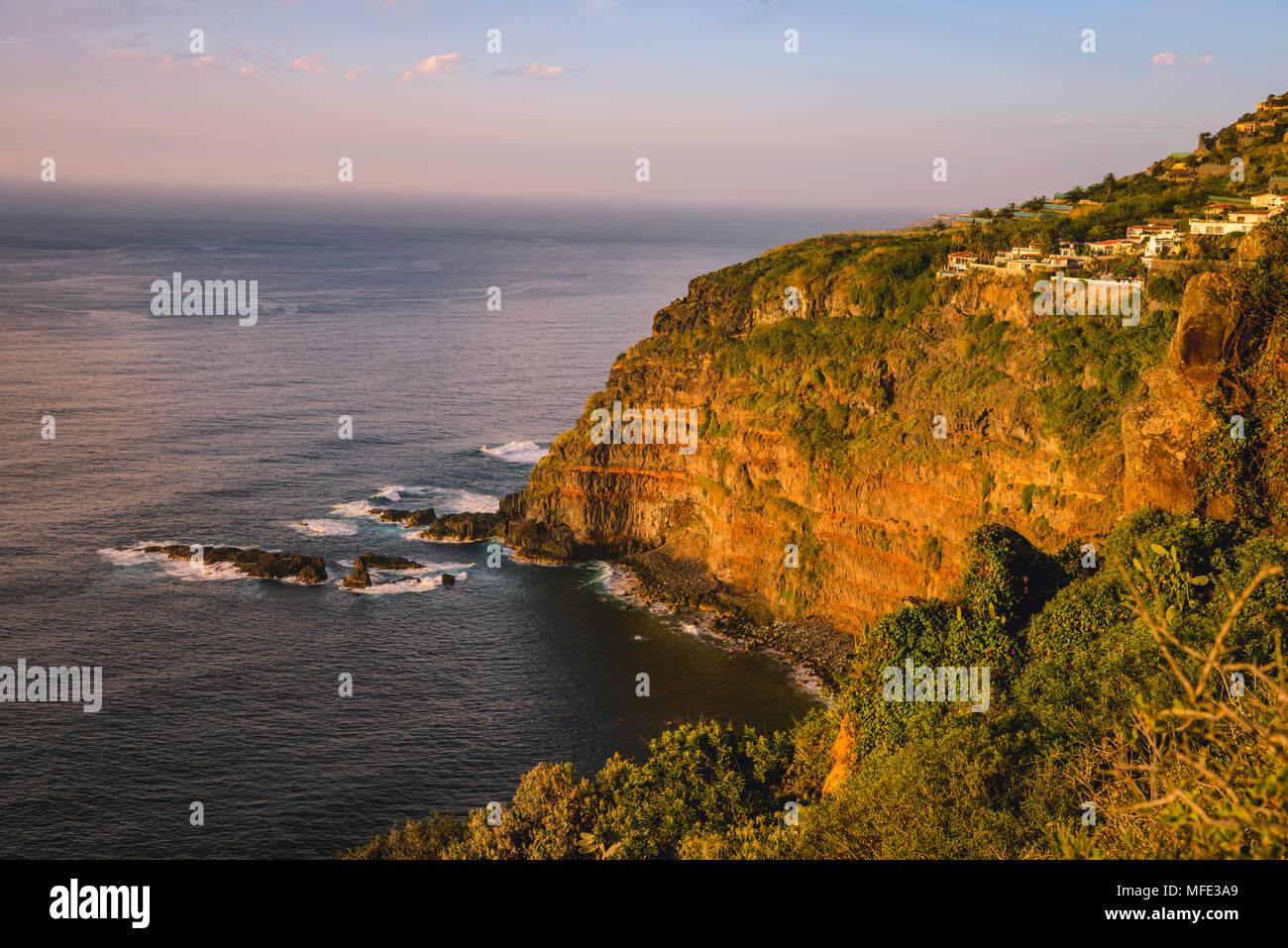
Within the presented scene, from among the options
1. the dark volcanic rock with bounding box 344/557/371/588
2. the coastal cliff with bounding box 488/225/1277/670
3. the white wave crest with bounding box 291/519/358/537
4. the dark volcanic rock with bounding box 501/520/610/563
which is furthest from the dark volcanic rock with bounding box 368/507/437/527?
the dark volcanic rock with bounding box 344/557/371/588

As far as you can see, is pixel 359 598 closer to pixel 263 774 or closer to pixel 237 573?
pixel 237 573

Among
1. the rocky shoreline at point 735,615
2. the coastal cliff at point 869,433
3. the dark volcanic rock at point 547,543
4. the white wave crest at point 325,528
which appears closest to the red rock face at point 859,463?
the coastal cliff at point 869,433

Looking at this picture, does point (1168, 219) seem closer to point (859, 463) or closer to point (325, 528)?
point (859, 463)

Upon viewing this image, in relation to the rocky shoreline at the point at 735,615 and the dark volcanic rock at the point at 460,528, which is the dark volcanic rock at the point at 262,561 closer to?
the dark volcanic rock at the point at 460,528

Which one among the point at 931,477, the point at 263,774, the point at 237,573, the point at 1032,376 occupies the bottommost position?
the point at 263,774
